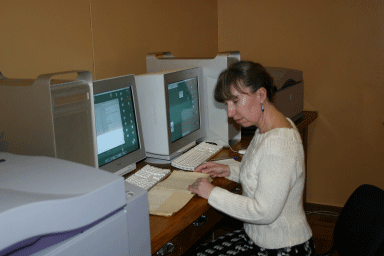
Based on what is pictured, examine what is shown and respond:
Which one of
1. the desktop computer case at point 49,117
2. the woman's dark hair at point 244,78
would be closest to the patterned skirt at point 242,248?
the woman's dark hair at point 244,78

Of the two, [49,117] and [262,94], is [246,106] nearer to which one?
[262,94]

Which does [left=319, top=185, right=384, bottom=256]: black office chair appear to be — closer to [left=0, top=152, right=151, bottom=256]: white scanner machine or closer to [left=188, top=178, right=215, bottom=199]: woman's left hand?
[left=188, top=178, right=215, bottom=199]: woman's left hand

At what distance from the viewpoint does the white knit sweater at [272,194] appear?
1272 millimetres

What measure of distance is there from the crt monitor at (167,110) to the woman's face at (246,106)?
0.38 metres

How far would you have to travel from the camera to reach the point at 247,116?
4.84ft

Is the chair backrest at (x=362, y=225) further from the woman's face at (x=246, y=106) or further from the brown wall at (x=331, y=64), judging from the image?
the brown wall at (x=331, y=64)

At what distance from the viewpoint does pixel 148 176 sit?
5.15 feet

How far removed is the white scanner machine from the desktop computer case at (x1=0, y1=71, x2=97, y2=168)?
11cm

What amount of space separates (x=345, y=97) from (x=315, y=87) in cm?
23

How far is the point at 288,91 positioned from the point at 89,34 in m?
1.29

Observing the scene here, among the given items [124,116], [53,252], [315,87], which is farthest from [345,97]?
[53,252]

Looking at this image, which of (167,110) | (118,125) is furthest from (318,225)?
(118,125)

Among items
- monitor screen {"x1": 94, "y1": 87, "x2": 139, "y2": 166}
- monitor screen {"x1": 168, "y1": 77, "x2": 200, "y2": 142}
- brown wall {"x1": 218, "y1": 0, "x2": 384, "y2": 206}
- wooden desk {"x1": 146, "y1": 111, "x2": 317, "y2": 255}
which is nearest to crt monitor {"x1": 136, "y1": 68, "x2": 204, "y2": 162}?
monitor screen {"x1": 168, "y1": 77, "x2": 200, "y2": 142}

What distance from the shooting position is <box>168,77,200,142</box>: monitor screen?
6.01 ft
